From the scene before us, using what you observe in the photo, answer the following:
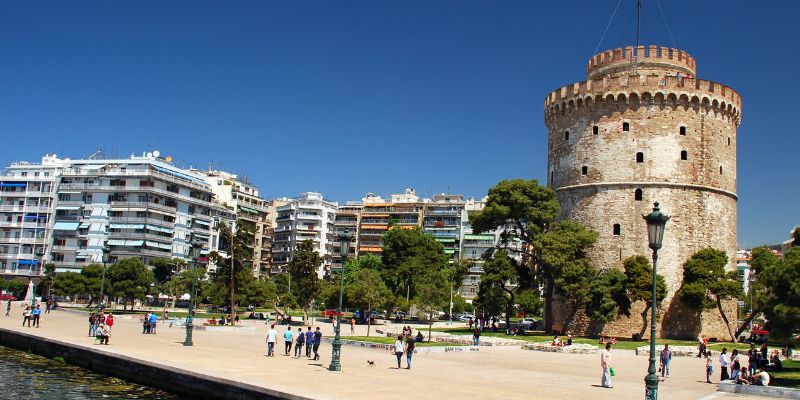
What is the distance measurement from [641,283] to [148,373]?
30745 millimetres

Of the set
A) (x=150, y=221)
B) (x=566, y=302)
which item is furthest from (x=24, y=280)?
(x=566, y=302)

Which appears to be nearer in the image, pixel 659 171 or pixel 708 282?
pixel 708 282

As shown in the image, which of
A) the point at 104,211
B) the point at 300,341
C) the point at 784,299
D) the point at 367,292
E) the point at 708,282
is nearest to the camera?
the point at 784,299

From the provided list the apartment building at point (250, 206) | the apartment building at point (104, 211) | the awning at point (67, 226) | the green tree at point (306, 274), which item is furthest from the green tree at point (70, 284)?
the apartment building at point (250, 206)

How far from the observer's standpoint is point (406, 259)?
70000 mm

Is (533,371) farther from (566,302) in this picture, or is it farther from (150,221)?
(150,221)

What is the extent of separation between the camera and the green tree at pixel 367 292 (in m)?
49.9

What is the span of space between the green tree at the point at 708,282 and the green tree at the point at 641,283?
147 centimetres

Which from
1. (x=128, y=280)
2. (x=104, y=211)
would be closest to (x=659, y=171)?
(x=128, y=280)

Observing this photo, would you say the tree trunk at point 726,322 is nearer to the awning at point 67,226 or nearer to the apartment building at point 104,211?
the apartment building at point 104,211

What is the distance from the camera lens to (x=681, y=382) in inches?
890

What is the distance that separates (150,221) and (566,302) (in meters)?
51.9

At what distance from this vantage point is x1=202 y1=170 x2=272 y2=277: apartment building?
107 m

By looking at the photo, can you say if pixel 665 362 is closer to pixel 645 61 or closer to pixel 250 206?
pixel 645 61
